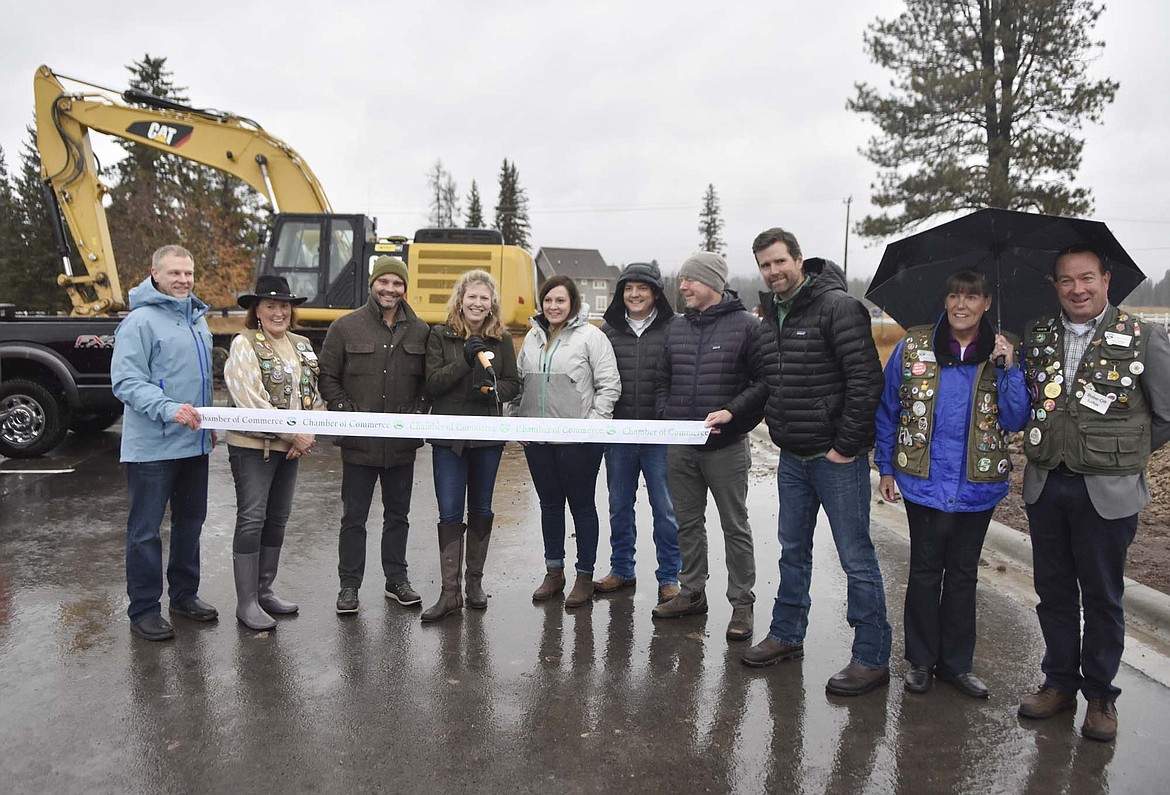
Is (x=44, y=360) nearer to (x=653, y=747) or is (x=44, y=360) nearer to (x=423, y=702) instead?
(x=423, y=702)

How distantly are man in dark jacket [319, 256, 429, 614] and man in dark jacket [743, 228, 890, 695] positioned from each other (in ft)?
7.02

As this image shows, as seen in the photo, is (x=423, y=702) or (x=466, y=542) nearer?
(x=423, y=702)

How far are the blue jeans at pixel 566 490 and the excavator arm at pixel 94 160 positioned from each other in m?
10.4

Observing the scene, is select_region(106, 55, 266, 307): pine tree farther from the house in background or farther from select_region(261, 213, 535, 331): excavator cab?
the house in background

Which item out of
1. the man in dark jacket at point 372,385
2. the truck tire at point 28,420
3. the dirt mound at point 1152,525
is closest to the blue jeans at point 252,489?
the man in dark jacket at point 372,385

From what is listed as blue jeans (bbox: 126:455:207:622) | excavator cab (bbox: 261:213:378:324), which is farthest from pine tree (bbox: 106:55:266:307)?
blue jeans (bbox: 126:455:207:622)

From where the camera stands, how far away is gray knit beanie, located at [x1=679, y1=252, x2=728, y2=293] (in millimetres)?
4461

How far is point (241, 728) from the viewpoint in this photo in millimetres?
3398

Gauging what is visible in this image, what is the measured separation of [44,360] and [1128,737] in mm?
10486

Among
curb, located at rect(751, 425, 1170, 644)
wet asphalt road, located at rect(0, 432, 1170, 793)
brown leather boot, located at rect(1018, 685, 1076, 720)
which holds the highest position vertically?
curb, located at rect(751, 425, 1170, 644)

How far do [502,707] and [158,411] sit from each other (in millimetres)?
2344

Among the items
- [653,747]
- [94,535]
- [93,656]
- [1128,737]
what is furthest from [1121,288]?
[94,535]

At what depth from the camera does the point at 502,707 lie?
363 centimetres

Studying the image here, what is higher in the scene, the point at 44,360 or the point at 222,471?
the point at 44,360
